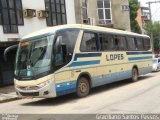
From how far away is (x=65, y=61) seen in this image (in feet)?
45.0

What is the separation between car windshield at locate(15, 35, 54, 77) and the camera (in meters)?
13.1

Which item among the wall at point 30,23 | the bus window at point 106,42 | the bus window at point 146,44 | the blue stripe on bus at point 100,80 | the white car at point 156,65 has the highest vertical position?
the wall at point 30,23

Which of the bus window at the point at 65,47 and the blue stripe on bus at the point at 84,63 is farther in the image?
the blue stripe on bus at the point at 84,63

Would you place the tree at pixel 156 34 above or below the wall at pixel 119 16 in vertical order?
below

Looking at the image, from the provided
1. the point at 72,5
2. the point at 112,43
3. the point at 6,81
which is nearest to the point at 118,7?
the point at 72,5

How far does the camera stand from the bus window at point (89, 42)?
49.3 ft

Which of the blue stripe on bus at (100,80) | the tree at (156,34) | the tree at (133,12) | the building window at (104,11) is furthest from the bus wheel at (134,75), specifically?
the tree at (156,34)

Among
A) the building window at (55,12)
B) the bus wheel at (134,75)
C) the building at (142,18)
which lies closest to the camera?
the bus wheel at (134,75)

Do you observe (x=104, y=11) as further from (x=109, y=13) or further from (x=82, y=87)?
(x=82, y=87)

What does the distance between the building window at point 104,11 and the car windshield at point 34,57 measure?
1064 inches

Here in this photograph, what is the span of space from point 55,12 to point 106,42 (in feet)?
32.1

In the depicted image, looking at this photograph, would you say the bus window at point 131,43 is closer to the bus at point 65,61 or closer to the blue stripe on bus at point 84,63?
the bus at point 65,61

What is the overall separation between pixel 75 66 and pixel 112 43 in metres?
4.02

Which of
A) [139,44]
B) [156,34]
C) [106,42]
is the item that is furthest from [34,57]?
[156,34]
